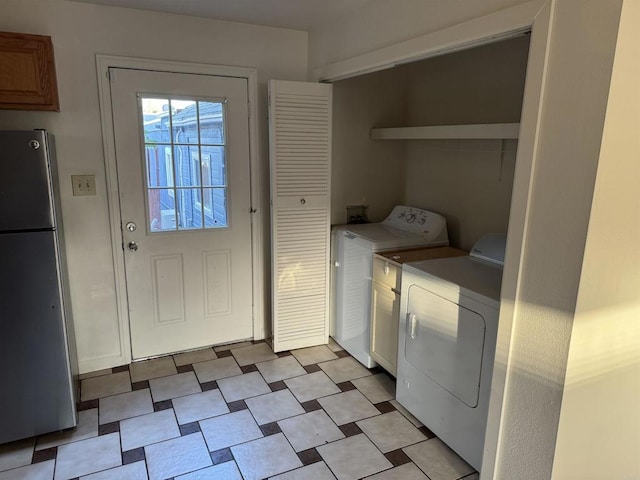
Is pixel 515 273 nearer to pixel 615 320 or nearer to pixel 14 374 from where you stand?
pixel 615 320

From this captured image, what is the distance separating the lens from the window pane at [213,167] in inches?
115

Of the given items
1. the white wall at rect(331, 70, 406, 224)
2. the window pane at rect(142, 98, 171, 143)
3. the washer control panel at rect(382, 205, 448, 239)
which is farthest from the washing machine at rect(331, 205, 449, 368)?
the window pane at rect(142, 98, 171, 143)

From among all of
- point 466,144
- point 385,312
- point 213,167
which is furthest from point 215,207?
point 466,144

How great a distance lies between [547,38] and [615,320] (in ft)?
3.34

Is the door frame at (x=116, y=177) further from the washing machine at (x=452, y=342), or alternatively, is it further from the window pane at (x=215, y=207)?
the washing machine at (x=452, y=342)

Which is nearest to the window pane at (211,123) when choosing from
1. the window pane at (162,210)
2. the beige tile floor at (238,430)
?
the window pane at (162,210)

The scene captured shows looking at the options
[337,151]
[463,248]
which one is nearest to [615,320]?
[463,248]

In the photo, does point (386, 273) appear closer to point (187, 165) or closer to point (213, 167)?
point (213, 167)

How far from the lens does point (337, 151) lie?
3336 millimetres

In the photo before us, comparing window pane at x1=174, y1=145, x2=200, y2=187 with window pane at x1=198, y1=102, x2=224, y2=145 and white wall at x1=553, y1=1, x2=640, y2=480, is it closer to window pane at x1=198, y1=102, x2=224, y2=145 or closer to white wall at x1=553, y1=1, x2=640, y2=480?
window pane at x1=198, y1=102, x2=224, y2=145

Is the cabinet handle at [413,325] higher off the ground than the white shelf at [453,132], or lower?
Result: lower

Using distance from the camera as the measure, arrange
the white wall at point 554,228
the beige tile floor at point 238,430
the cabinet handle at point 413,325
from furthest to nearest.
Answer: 1. the cabinet handle at point 413,325
2. the beige tile floor at point 238,430
3. the white wall at point 554,228

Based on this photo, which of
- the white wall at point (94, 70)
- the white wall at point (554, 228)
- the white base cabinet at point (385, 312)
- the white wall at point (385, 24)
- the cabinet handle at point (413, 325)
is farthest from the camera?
the white base cabinet at point (385, 312)

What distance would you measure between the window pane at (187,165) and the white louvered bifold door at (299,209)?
515mm
